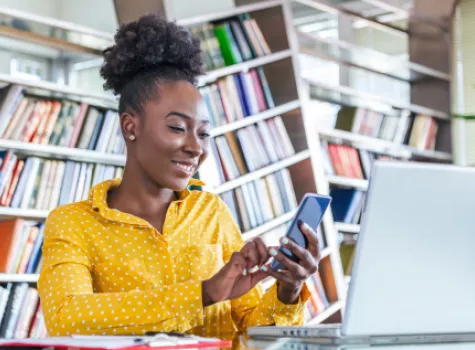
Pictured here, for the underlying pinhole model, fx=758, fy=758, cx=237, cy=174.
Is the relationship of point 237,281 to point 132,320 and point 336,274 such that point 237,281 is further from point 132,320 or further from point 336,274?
point 336,274

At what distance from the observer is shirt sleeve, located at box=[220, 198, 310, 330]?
1590 millimetres

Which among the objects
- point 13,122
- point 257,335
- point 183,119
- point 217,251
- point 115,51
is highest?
point 13,122

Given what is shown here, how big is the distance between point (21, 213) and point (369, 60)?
87.8 inches

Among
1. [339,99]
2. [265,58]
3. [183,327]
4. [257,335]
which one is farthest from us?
[339,99]

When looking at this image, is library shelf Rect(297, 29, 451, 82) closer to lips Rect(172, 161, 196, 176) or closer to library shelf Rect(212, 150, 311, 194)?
library shelf Rect(212, 150, 311, 194)

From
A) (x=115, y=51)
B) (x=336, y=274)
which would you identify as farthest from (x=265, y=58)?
(x=115, y=51)

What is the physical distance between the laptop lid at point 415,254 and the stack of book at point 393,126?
2938 millimetres

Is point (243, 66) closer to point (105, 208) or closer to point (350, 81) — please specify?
point (350, 81)

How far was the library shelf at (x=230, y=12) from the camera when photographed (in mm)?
3191

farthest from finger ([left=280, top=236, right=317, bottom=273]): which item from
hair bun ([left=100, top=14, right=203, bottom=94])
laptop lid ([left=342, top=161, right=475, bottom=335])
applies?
hair bun ([left=100, top=14, right=203, bottom=94])

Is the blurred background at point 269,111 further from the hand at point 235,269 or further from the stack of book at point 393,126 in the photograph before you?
the hand at point 235,269

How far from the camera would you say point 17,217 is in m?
2.77

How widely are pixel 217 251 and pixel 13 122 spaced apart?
51.5 inches

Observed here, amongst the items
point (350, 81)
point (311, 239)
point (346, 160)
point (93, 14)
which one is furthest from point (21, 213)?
point (93, 14)
